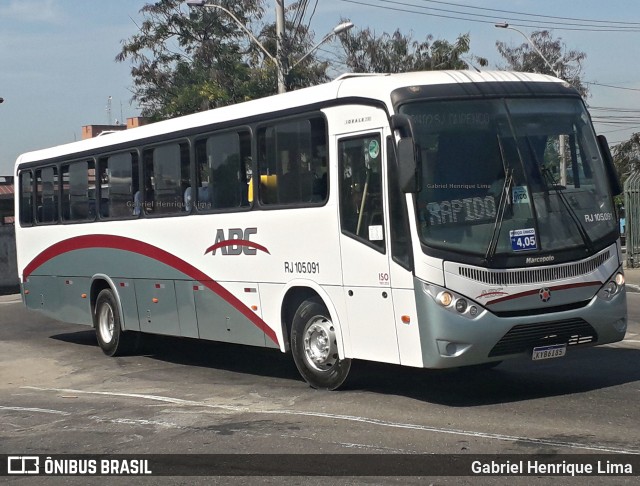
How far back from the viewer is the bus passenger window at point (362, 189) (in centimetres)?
1050

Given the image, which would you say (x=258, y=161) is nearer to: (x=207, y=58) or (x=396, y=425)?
(x=396, y=425)

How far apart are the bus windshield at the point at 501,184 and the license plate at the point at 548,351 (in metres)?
0.93

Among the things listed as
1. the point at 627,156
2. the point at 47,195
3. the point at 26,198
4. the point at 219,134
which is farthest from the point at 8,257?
the point at 627,156

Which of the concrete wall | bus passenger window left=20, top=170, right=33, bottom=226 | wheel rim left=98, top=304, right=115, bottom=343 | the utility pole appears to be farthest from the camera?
the concrete wall

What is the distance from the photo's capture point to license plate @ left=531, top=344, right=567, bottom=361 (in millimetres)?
10172

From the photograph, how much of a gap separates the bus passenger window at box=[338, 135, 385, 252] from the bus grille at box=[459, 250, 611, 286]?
1.03 m

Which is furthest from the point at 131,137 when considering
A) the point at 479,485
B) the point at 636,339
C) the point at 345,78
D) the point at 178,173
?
the point at 479,485

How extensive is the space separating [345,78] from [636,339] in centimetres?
613

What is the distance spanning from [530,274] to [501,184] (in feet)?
2.94

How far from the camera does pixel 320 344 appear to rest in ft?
37.9

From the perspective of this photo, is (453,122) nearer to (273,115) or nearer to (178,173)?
(273,115)

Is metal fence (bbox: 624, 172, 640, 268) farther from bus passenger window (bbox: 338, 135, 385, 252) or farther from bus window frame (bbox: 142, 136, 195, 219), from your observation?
bus passenger window (bbox: 338, 135, 385, 252)

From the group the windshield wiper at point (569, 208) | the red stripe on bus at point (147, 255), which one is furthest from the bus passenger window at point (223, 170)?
the windshield wiper at point (569, 208)

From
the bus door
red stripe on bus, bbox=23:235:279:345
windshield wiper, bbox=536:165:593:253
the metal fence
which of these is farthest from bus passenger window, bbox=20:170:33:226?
the metal fence
